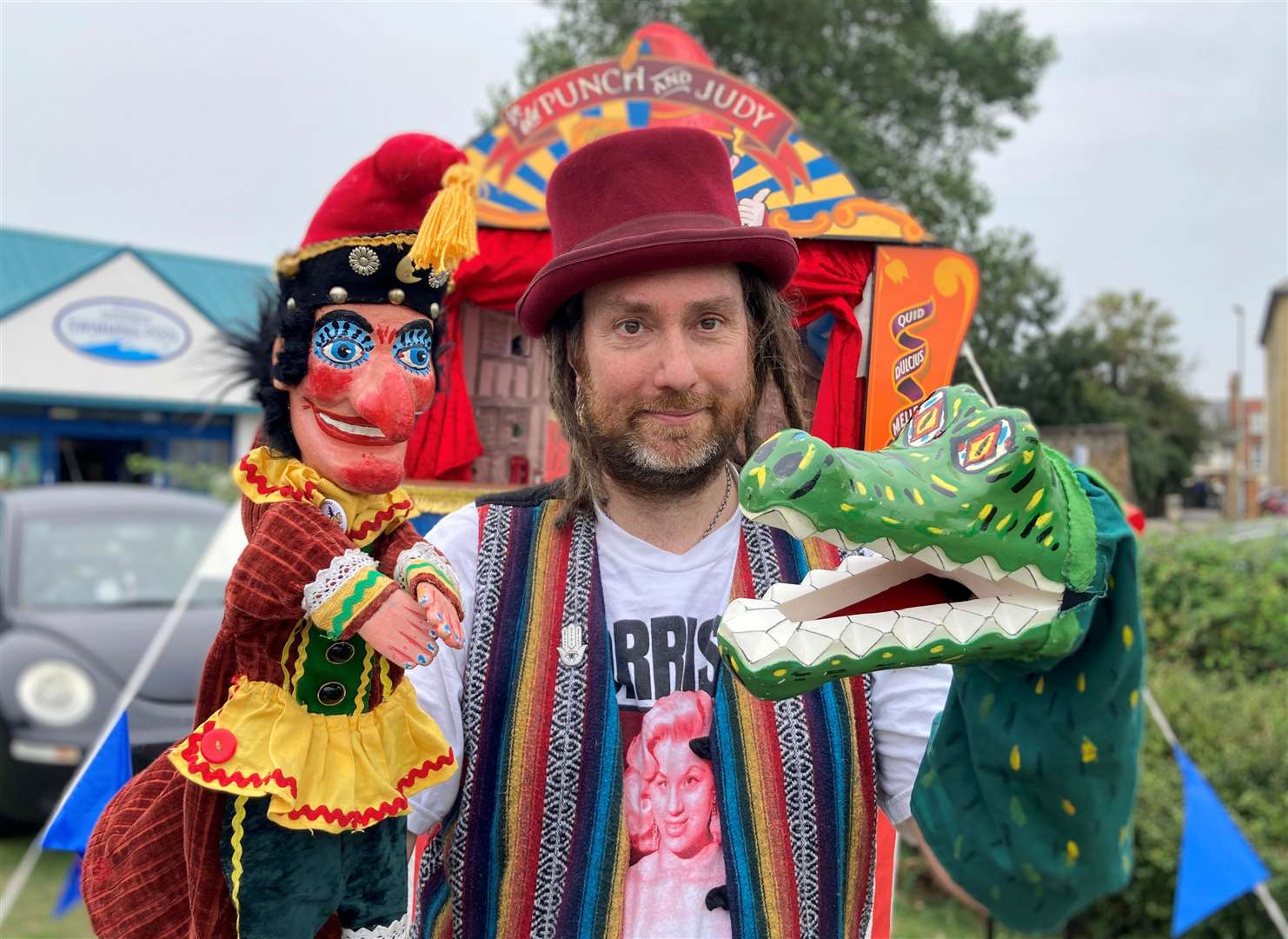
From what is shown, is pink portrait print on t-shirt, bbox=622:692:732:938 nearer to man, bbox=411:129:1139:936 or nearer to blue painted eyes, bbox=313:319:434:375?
man, bbox=411:129:1139:936

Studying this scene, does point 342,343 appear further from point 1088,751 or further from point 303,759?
point 1088,751

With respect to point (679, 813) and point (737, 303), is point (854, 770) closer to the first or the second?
point (679, 813)

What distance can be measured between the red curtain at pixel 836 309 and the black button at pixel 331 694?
87 centimetres

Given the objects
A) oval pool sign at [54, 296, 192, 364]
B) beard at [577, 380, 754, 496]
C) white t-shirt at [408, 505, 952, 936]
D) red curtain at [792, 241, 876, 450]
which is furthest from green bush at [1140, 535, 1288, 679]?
oval pool sign at [54, 296, 192, 364]

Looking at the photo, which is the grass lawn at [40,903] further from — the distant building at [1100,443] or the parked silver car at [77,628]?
the distant building at [1100,443]

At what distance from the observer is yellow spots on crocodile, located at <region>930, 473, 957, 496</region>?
2.91ft

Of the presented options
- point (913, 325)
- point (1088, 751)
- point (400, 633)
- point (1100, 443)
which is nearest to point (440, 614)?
point (400, 633)

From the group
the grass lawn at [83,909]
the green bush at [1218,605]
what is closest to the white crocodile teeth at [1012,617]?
the grass lawn at [83,909]

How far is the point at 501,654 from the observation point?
1.45m

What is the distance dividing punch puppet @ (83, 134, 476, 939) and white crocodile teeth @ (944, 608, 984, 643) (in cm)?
49

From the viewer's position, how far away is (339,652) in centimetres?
114

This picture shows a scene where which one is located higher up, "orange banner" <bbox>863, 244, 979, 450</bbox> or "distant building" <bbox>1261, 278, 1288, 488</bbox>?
"distant building" <bbox>1261, 278, 1288, 488</bbox>

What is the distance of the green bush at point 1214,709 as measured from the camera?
12.4 feet

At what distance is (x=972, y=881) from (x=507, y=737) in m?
0.63
